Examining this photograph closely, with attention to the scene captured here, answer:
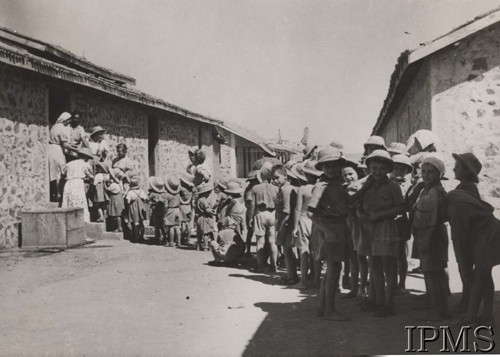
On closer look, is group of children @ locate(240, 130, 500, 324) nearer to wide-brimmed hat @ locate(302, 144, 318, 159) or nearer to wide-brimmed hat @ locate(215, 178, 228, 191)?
wide-brimmed hat @ locate(302, 144, 318, 159)

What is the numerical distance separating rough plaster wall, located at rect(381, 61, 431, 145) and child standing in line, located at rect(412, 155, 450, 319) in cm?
507

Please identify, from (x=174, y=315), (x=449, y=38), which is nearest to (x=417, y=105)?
(x=449, y=38)

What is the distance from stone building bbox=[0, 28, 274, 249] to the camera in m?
10.1

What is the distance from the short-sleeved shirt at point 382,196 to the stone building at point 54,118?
677 cm

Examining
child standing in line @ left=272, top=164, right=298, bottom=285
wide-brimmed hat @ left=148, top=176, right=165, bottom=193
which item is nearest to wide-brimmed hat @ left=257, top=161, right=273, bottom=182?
child standing in line @ left=272, top=164, right=298, bottom=285

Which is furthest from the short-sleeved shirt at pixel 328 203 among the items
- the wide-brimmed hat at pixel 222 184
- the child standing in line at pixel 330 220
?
the wide-brimmed hat at pixel 222 184

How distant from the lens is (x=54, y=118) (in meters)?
13.3

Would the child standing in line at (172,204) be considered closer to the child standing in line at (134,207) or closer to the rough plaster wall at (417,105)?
the child standing in line at (134,207)

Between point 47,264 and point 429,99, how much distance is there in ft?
23.3

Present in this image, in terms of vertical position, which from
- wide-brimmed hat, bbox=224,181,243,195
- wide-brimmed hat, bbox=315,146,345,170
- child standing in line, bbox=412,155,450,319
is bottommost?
child standing in line, bbox=412,155,450,319

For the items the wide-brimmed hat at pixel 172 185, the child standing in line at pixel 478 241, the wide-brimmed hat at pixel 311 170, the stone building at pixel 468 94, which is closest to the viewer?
the child standing in line at pixel 478 241

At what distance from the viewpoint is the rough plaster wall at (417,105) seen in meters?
10.2

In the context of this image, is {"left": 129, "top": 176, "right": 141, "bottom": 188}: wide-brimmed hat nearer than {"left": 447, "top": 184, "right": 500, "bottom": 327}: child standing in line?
No

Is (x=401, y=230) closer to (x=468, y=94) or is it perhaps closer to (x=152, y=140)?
(x=468, y=94)
